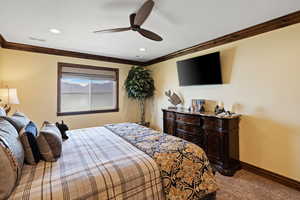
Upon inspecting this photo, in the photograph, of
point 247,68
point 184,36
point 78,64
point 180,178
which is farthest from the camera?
point 78,64

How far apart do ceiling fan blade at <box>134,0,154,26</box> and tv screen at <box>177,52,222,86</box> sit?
1818 millimetres

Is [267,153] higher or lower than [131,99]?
lower

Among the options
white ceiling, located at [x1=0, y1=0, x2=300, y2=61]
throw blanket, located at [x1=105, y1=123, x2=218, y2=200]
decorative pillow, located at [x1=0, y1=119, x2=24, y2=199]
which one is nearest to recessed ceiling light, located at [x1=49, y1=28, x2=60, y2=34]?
white ceiling, located at [x1=0, y1=0, x2=300, y2=61]

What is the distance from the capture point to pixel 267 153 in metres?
2.46

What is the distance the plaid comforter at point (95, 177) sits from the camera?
3.50 feet

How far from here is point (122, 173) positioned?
130 cm

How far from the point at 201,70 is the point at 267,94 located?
1.30 m

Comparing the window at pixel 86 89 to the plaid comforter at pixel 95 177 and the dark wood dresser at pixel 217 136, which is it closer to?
the dark wood dresser at pixel 217 136

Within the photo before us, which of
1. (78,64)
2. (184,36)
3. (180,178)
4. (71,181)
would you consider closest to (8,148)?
(71,181)

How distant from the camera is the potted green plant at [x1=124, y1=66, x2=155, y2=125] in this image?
4.54 metres

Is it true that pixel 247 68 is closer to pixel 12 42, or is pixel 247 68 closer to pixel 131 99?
pixel 131 99

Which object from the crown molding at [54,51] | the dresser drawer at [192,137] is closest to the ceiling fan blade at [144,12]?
the dresser drawer at [192,137]

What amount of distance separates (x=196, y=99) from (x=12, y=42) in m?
4.27

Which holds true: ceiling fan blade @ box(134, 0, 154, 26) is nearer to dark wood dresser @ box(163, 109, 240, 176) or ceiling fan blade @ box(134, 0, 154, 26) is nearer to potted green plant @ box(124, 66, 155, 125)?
dark wood dresser @ box(163, 109, 240, 176)
